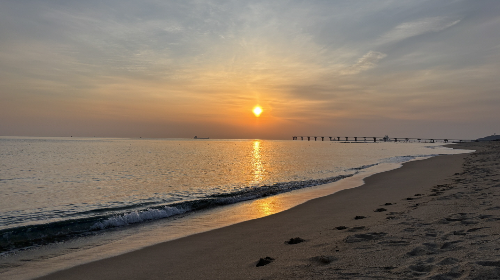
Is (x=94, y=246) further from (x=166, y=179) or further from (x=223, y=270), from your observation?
(x=166, y=179)

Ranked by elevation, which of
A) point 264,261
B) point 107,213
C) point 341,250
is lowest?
point 107,213

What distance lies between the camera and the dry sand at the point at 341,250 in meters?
5.14

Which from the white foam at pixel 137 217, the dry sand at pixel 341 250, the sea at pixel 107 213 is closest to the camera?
the dry sand at pixel 341 250

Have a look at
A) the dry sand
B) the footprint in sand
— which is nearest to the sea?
the dry sand

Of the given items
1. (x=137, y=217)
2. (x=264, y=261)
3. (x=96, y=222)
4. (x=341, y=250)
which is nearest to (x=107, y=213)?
(x=96, y=222)

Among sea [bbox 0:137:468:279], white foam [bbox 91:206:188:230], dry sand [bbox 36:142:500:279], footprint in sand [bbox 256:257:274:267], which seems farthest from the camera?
white foam [bbox 91:206:188:230]

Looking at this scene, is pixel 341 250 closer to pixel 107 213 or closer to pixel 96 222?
pixel 96 222

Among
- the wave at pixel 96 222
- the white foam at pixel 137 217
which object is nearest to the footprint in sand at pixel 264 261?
the wave at pixel 96 222

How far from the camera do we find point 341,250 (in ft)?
21.8

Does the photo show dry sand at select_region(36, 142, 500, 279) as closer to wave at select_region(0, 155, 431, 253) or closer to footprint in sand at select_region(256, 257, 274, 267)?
footprint in sand at select_region(256, 257, 274, 267)

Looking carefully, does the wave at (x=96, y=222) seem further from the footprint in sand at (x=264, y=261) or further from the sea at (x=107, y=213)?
the footprint in sand at (x=264, y=261)

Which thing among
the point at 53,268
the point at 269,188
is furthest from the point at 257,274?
the point at 269,188

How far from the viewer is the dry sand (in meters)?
5.14

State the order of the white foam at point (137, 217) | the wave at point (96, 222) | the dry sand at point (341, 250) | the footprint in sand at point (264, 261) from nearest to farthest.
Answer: the dry sand at point (341, 250)
the footprint in sand at point (264, 261)
the wave at point (96, 222)
the white foam at point (137, 217)
